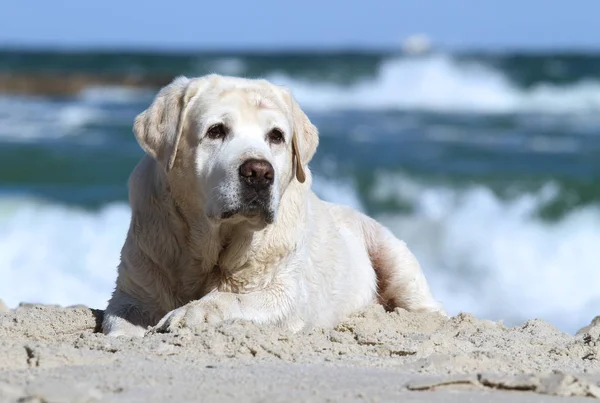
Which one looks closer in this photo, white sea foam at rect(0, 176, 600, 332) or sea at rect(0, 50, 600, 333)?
white sea foam at rect(0, 176, 600, 332)

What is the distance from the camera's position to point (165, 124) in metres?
5.57

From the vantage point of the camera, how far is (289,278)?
565cm

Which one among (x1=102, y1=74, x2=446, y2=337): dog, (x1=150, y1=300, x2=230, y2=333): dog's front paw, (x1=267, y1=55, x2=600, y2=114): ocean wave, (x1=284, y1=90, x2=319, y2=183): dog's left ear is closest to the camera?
(x1=150, y1=300, x2=230, y2=333): dog's front paw

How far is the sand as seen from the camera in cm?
392

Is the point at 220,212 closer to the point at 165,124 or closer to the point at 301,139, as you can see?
the point at 165,124

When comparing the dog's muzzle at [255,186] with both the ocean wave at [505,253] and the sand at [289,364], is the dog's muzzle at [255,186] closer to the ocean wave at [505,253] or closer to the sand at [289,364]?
the sand at [289,364]

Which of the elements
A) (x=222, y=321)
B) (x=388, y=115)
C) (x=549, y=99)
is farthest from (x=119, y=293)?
(x=549, y=99)

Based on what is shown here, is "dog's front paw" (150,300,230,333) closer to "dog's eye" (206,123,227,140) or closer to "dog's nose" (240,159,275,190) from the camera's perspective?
"dog's nose" (240,159,275,190)

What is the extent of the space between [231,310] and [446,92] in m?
34.3

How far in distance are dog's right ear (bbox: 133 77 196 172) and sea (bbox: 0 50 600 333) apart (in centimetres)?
402

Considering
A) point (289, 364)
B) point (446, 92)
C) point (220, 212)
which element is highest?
point (446, 92)

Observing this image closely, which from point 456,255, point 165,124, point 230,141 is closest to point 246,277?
point 230,141

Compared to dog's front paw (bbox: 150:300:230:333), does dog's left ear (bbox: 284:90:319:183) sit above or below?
above

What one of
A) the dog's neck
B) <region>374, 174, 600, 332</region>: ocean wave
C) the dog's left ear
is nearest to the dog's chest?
the dog's neck
